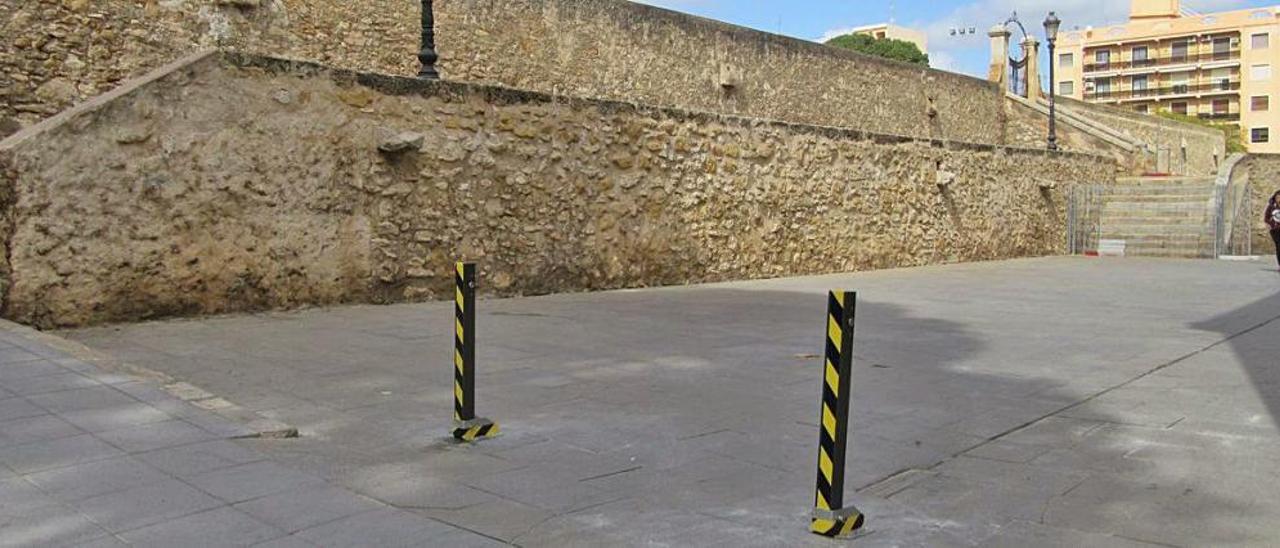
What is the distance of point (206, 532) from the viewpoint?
3107mm

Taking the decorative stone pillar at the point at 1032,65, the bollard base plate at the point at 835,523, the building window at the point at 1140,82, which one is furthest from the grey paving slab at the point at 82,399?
the building window at the point at 1140,82

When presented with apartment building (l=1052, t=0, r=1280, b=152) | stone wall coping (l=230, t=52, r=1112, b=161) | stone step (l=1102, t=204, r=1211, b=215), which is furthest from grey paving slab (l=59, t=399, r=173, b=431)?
apartment building (l=1052, t=0, r=1280, b=152)

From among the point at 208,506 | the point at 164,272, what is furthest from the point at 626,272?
the point at 208,506

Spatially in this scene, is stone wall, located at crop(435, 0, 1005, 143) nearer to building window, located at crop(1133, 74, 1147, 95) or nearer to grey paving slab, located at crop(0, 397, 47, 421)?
grey paving slab, located at crop(0, 397, 47, 421)

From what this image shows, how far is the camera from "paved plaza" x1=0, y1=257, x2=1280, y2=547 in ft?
10.7

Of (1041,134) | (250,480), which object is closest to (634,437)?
(250,480)

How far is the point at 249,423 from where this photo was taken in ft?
14.4

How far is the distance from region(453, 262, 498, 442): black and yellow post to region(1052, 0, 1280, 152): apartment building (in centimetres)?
8042

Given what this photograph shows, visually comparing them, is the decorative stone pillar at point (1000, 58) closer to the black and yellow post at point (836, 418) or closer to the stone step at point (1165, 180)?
the stone step at point (1165, 180)

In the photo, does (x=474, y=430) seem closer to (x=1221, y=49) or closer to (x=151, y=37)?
(x=151, y=37)

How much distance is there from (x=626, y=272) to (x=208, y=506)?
810 cm

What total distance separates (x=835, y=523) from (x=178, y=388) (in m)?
3.53

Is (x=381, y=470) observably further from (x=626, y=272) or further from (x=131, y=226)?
(x=626, y=272)

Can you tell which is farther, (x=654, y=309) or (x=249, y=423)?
(x=654, y=309)
